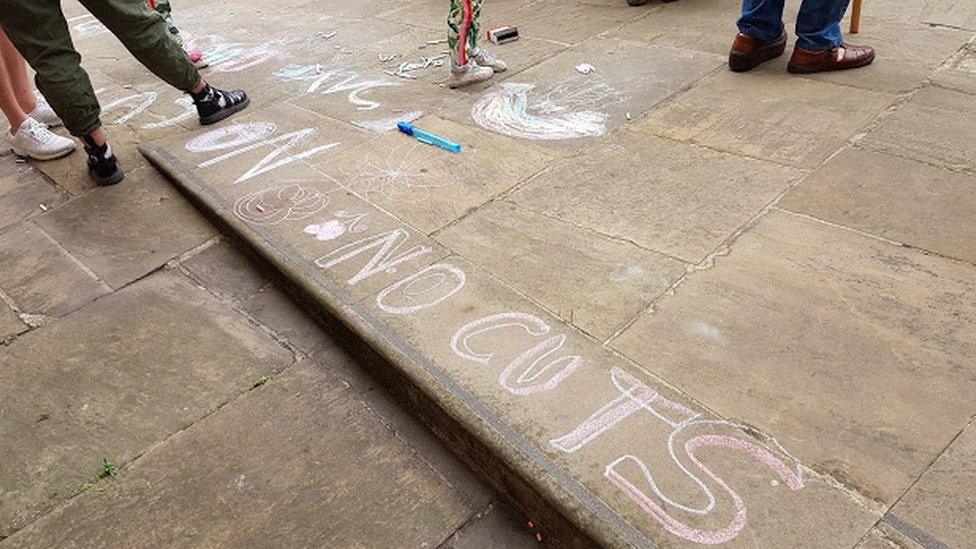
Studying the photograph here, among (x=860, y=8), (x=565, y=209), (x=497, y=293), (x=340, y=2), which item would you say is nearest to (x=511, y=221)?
(x=565, y=209)

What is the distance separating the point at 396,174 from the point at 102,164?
5.56 ft

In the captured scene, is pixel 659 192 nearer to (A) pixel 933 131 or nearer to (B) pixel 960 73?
(A) pixel 933 131

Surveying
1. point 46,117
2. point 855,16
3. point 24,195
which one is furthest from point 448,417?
point 46,117

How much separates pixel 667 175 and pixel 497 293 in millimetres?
1071

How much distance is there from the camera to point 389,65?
4.58 m

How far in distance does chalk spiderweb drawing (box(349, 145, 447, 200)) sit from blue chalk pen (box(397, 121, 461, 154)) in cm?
6

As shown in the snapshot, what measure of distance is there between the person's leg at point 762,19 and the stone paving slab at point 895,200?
1.13 m

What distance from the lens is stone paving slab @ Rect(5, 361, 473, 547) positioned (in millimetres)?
1882

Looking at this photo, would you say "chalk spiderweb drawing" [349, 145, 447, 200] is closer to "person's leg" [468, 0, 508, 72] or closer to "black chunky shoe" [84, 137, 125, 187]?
"person's leg" [468, 0, 508, 72]

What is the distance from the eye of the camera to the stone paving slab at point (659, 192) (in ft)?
8.39

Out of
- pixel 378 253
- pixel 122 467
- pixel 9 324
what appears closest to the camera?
pixel 122 467

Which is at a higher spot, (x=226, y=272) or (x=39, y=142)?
(x=39, y=142)

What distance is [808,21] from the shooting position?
353 centimetres

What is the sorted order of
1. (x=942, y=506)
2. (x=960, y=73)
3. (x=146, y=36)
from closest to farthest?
(x=942, y=506) → (x=960, y=73) → (x=146, y=36)
